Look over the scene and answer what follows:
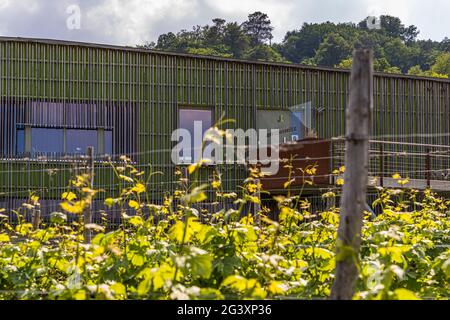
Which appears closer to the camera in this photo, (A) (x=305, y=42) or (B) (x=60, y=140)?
(B) (x=60, y=140)

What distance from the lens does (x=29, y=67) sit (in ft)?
63.3

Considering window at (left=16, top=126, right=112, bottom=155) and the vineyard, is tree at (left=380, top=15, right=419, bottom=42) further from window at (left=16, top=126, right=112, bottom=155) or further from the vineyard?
the vineyard

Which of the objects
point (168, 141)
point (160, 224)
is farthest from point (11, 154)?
point (160, 224)

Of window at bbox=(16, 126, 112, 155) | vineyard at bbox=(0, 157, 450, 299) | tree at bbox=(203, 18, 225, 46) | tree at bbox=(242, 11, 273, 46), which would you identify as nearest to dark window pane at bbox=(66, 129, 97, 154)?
window at bbox=(16, 126, 112, 155)

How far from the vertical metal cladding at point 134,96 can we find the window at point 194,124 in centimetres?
21

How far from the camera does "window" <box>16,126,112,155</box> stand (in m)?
18.9

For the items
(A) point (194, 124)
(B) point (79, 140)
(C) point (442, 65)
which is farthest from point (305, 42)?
(B) point (79, 140)

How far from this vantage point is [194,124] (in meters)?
20.4

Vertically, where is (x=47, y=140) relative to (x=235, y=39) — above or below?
below

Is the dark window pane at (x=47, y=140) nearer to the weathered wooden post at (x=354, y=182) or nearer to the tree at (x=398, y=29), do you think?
the weathered wooden post at (x=354, y=182)

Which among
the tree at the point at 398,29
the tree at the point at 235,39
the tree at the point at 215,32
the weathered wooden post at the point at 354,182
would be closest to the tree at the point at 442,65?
the tree at the point at 398,29

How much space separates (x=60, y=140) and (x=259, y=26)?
82535 millimetres

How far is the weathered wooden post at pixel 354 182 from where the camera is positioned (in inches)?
149

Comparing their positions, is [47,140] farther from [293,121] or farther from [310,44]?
[310,44]
